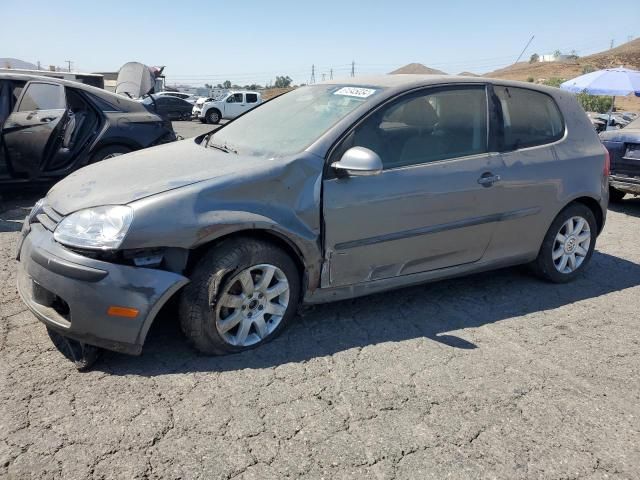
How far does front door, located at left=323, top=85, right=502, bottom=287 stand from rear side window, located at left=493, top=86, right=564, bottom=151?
20 cm

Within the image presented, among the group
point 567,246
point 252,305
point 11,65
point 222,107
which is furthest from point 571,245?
point 11,65

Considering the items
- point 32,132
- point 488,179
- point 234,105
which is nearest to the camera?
point 488,179

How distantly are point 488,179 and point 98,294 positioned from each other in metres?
2.66

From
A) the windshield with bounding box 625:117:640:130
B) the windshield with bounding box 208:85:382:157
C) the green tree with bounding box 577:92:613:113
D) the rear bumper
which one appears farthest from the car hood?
the green tree with bounding box 577:92:613:113

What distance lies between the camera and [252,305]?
3.16 metres

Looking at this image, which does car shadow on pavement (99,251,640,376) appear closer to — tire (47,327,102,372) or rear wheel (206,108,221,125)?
tire (47,327,102,372)

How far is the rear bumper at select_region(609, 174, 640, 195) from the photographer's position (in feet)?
23.8

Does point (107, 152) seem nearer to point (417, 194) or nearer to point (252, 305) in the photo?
point (252, 305)

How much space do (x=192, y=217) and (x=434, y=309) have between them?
1.93 meters

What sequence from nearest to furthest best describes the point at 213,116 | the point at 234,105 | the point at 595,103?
the point at 213,116 → the point at 234,105 → the point at 595,103

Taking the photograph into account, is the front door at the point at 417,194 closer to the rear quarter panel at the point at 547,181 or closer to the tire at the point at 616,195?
the rear quarter panel at the point at 547,181

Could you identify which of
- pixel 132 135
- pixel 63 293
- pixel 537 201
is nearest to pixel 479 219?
pixel 537 201

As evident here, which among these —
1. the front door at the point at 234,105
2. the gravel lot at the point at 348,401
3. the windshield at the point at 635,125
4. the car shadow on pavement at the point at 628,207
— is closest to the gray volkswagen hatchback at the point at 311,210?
the gravel lot at the point at 348,401

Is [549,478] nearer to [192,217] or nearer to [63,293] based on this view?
[192,217]
